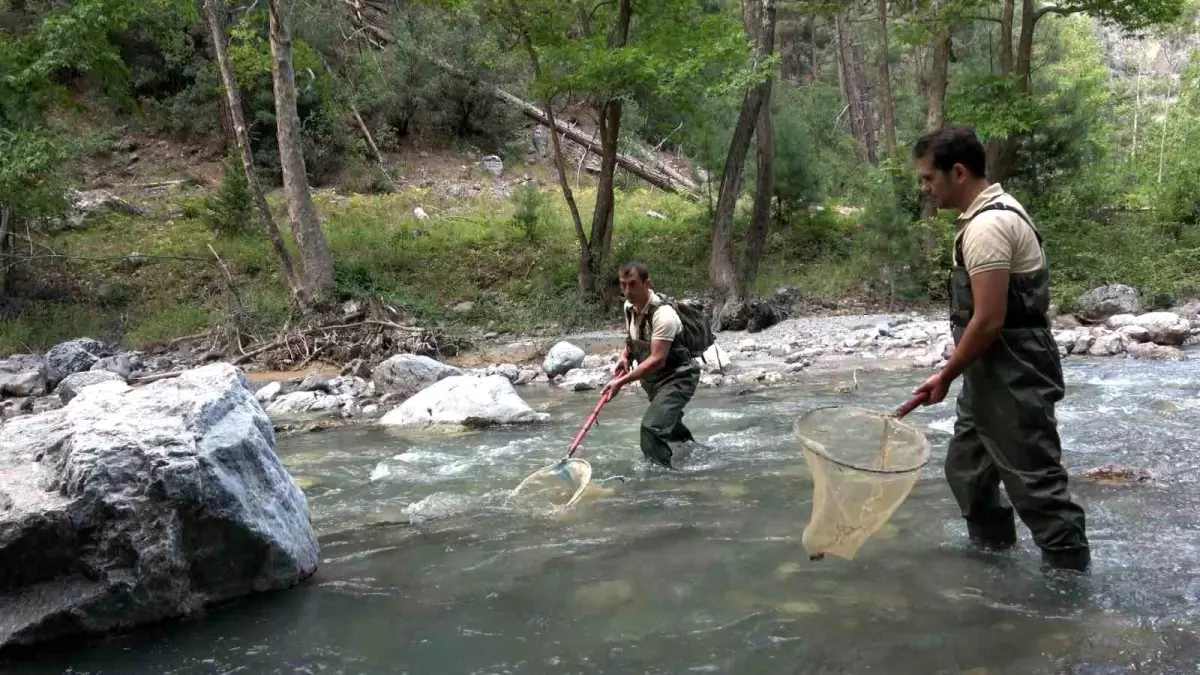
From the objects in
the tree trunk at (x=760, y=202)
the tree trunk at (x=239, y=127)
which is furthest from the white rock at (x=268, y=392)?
the tree trunk at (x=760, y=202)

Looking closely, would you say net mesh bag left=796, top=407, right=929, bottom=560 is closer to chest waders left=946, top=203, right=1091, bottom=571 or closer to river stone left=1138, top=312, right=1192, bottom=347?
chest waders left=946, top=203, right=1091, bottom=571

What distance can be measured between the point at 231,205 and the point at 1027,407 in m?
17.6

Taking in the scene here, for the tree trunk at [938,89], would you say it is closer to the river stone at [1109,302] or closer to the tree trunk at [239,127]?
the river stone at [1109,302]

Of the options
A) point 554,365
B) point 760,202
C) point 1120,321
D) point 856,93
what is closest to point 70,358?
point 554,365

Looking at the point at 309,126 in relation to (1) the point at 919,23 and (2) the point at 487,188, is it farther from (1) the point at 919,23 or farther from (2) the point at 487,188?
(1) the point at 919,23

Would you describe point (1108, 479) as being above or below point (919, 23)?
below

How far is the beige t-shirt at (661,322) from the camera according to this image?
5855mm

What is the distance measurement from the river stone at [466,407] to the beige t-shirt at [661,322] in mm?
2482

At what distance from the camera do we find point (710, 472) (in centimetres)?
587

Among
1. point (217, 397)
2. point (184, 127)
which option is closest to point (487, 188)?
point (184, 127)

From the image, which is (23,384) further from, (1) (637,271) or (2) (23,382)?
(1) (637,271)

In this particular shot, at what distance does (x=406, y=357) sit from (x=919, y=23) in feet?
33.4

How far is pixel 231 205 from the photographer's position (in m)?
17.9

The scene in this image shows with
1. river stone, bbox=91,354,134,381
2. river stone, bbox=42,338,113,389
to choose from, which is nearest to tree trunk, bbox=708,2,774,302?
river stone, bbox=91,354,134,381
